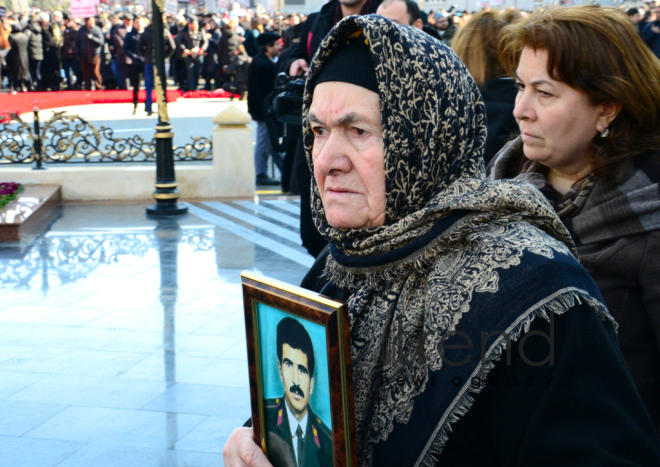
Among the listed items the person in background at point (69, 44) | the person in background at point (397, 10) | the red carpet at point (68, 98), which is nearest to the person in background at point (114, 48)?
the red carpet at point (68, 98)

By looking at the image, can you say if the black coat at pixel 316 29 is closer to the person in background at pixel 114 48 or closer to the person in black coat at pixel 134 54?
the person in black coat at pixel 134 54

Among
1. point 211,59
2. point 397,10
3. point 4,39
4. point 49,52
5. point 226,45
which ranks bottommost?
point 397,10

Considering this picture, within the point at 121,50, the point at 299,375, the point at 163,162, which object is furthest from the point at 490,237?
the point at 121,50

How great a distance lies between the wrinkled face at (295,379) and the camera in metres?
1.46

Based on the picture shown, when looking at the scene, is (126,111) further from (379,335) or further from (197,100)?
(379,335)

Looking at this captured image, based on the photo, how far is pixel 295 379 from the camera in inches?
58.8

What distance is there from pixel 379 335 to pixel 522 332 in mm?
327

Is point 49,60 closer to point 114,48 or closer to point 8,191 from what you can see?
point 114,48

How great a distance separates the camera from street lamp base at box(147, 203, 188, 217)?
31.6ft

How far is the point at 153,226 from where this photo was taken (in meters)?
9.13

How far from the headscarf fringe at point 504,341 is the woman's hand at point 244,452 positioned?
392 millimetres

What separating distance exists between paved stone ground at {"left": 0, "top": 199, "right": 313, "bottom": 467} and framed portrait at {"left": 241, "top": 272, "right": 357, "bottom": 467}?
2.43 m

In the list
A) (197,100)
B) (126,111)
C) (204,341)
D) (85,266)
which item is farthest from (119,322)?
(197,100)

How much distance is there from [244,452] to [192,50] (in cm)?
2520
